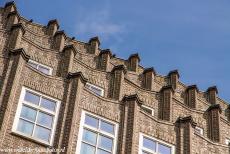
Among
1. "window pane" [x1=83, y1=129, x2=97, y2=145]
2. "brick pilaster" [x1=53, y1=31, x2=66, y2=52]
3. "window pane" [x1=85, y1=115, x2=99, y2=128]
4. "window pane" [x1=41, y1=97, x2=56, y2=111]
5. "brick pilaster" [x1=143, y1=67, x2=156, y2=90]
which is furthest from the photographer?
"brick pilaster" [x1=143, y1=67, x2=156, y2=90]

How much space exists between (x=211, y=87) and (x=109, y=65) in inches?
351

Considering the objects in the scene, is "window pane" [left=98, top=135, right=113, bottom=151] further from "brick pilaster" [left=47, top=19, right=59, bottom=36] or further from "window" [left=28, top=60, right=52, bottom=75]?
"brick pilaster" [left=47, top=19, right=59, bottom=36]

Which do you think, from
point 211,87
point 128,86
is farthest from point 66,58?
point 211,87

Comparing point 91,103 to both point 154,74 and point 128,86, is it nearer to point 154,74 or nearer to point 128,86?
point 128,86

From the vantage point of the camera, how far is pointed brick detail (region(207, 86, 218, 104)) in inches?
1570

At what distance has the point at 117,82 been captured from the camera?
3195 cm

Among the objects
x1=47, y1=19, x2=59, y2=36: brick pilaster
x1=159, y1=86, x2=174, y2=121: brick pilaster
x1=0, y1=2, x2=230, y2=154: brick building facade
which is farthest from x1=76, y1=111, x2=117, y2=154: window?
x1=47, y1=19, x2=59, y2=36: brick pilaster

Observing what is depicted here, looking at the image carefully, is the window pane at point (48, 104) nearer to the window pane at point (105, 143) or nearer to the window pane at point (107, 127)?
the window pane at point (107, 127)

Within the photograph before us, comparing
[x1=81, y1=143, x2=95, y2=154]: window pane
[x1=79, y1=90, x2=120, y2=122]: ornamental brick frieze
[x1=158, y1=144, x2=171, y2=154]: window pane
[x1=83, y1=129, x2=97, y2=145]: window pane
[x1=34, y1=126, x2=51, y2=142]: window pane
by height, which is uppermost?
[x1=79, y1=90, x2=120, y2=122]: ornamental brick frieze

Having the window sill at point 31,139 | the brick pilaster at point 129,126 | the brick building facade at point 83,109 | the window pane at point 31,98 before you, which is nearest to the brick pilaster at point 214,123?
the brick building facade at point 83,109

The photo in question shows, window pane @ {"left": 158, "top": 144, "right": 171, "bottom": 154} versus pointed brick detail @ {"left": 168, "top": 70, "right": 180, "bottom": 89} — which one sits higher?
pointed brick detail @ {"left": 168, "top": 70, "right": 180, "bottom": 89}

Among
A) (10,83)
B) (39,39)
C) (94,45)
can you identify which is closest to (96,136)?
(10,83)

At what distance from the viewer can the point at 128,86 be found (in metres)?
32.8

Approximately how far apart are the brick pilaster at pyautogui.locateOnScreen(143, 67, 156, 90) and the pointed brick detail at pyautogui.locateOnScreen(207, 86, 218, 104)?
5622mm
